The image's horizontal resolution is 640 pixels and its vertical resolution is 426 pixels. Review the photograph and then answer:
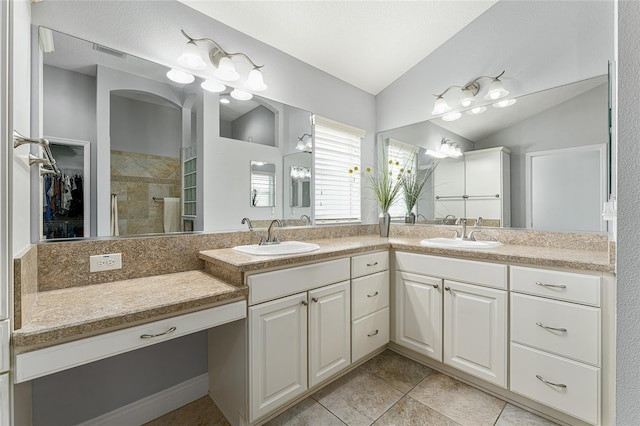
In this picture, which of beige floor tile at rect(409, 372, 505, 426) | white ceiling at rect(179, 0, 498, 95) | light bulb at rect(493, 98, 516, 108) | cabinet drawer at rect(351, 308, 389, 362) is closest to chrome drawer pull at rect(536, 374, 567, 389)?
beige floor tile at rect(409, 372, 505, 426)

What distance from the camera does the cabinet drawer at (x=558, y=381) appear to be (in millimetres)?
1386

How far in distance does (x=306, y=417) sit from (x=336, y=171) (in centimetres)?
191

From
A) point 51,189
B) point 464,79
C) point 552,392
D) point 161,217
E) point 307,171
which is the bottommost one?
point 552,392

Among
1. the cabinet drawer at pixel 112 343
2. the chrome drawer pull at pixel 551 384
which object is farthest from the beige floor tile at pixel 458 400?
the cabinet drawer at pixel 112 343

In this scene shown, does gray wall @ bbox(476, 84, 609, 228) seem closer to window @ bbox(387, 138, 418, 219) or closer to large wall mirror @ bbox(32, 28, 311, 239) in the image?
window @ bbox(387, 138, 418, 219)

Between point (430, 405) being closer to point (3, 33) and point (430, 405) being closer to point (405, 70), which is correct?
point (3, 33)

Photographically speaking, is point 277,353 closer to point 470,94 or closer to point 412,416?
point 412,416

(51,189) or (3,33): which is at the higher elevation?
(3,33)

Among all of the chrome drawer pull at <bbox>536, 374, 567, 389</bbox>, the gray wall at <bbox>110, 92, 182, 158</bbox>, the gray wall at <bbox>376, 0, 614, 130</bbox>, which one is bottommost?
the chrome drawer pull at <bbox>536, 374, 567, 389</bbox>

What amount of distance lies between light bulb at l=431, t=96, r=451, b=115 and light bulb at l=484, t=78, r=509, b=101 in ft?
1.08

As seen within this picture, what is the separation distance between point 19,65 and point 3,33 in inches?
12.2

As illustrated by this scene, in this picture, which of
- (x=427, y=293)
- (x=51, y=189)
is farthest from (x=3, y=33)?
(x=427, y=293)

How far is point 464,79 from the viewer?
235 cm

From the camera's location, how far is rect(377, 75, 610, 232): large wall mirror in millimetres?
1803
